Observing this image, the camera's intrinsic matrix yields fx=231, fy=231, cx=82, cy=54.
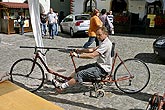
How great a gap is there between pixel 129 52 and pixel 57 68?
12.3ft

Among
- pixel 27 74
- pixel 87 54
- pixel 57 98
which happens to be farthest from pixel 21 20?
pixel 87 54

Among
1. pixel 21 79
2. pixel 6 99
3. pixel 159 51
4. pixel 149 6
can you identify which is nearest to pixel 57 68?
pixel 21 79

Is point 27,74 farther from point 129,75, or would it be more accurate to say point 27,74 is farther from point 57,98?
point 129,75

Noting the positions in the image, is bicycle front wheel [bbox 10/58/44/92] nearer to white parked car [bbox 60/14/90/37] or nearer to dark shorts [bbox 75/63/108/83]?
dark shorts [bbox 75/63/108/83]

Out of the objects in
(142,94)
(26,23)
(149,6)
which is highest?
(149,6)

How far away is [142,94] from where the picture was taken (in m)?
4.92

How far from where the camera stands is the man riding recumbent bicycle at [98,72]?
436 cm

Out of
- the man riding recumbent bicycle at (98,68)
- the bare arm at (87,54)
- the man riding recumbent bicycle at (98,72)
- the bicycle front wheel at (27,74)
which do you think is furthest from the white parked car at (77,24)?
the bare arm at (87,54)

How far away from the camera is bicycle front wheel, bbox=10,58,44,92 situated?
4922mm

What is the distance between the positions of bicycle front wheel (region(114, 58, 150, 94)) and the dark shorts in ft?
1.89

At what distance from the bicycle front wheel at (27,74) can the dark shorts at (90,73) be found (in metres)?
0.90

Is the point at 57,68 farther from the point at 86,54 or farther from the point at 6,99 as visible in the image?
the point at 6,99

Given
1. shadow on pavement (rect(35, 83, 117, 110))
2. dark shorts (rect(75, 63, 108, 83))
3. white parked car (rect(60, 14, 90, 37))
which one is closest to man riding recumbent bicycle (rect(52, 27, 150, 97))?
dark shorts (rect(75, 63, 108, 83))

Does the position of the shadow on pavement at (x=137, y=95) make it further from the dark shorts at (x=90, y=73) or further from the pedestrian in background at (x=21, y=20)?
the pedestrian in background at (x=21, y=20)
